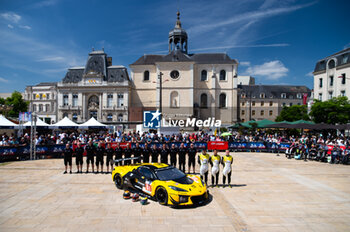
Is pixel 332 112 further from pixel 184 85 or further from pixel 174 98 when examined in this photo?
pixel 174 98

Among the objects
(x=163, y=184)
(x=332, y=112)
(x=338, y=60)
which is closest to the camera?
(x=163, y=184)

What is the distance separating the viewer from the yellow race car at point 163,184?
7.32 metres

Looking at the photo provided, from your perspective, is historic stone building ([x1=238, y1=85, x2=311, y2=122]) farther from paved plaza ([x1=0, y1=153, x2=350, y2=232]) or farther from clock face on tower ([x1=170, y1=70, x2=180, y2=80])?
paved plaza ([x1=0, y1=153, x2=350, y2=232])

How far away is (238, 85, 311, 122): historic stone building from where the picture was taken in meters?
68.1

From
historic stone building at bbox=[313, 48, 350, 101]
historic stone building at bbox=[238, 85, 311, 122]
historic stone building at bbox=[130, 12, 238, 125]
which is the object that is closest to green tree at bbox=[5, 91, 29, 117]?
historic stone building at bbox=[130, 12, 238, 125]

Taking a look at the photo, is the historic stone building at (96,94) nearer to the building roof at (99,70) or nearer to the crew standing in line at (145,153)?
the building roof at (99,70)

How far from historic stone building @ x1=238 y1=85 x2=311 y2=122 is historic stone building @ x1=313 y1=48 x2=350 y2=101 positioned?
2253 centimetres

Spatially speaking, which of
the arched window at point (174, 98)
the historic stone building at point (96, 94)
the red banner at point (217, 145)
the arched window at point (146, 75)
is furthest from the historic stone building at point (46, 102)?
the red banner at point (217, 145)

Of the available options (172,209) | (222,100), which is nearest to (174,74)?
(222,100)

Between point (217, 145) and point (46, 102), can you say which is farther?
point (46, 102)

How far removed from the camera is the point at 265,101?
2692 inches

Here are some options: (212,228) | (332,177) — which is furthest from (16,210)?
(332,177)

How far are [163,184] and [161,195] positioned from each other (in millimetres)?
429

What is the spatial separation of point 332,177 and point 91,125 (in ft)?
79.4
